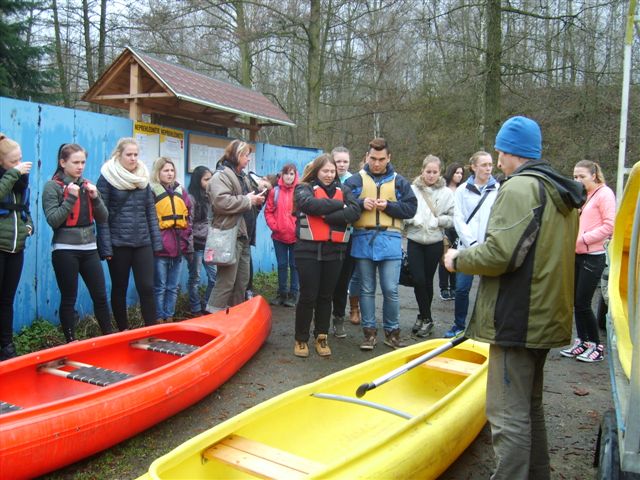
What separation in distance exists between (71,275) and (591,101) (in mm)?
14650

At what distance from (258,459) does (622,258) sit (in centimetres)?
255

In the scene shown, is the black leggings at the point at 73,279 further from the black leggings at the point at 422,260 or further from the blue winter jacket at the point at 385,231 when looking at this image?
the black leggings at the point at 422,260

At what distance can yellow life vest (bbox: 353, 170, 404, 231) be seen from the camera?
5586mm

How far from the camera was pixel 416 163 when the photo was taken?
65.2ft

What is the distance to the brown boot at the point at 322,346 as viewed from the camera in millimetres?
5609

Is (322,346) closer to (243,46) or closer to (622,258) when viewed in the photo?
(622,258)

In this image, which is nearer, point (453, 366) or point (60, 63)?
point (453, 366)

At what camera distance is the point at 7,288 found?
4.83 meters

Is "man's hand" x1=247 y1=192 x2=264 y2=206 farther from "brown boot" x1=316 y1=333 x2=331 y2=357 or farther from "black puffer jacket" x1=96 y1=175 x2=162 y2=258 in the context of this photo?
"brown boot" x1=316 y1=333 x2=331 y2=357

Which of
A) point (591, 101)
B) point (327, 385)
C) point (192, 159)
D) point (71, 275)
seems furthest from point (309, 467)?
point (591, 101)

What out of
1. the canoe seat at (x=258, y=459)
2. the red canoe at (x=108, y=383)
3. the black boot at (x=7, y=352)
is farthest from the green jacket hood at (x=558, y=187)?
the black boot at (x=7, y=352)

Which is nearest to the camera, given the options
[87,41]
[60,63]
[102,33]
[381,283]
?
[381,283]

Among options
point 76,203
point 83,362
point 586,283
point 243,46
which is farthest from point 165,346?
point 243,46

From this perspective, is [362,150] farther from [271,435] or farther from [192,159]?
[271,435]
